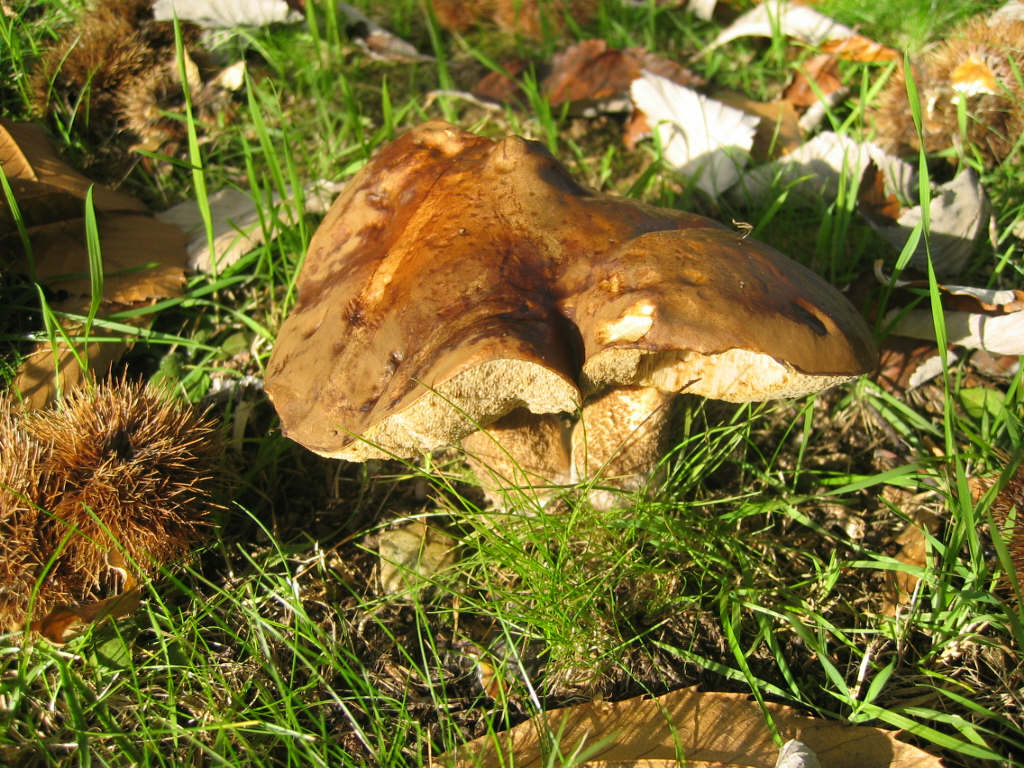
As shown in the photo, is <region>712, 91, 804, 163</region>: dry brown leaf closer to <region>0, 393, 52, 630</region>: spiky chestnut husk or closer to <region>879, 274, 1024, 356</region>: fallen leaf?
<region>879, 274, 1024, 356</region>: fallen leaf

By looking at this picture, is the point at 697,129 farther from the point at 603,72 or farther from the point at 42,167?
the point at 42,167

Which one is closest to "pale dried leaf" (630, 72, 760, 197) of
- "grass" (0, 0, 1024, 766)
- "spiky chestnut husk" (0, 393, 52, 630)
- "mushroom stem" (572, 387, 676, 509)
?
"grass" (0, 0, 1024, 766)

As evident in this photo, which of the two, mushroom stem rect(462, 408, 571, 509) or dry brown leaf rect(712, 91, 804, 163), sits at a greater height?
dry brown leaf rect(712, 91, 804, 163)

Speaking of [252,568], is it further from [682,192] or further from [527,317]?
[682,192]

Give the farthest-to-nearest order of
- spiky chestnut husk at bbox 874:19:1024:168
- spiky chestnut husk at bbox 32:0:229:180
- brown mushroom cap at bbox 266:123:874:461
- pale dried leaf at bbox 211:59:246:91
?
pale dried leaf at bbox 211:59:246:91, spiky chestnut husk at bbox 32:0:229:180, spiky chestnut husk at bbox 874:19:1024:168, brown mushroom cap at bbox 266:123:874:461

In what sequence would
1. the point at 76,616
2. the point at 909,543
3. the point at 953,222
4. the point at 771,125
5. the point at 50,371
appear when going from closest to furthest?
Answer: the point at 76,616
the point at 909,543
the point at 50,371
the point at 953,222
the point at 771,125

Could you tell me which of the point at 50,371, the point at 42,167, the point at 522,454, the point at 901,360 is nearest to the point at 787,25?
the point at 901,360

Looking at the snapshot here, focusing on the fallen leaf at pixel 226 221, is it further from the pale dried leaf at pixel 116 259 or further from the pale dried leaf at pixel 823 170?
the pale dried leaf at pixel 823 170
